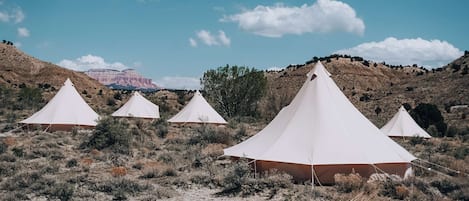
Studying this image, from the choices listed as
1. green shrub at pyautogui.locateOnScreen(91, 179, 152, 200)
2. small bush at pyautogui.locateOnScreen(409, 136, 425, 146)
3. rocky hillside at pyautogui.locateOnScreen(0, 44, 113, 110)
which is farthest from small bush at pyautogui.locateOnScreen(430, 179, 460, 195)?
rocky hillside at pyautogui.locateOnScreen(0, 44, 113, 110)

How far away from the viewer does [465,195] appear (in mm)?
10289

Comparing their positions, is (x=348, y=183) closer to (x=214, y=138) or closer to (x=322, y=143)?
(x=322, y=143)

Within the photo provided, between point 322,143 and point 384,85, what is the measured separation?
5867 cm

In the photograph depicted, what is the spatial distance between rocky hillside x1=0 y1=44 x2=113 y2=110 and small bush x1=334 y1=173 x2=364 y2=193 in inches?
2002

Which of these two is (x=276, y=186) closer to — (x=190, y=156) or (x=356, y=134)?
(x=356, y=134)

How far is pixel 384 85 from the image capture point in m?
68.1

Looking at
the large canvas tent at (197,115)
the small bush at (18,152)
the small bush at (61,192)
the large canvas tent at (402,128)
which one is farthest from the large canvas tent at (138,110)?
the small bush at (61,192)

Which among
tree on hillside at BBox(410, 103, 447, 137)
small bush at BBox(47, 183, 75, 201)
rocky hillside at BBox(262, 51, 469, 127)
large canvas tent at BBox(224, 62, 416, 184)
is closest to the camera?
small bush at BBox(47, 183, 75, 201)

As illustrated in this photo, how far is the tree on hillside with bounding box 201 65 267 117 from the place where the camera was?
140 feet

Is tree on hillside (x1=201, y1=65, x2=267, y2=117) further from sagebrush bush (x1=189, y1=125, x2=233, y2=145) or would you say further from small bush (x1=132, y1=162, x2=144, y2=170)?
small bush (x1=132, y1=162, x2=144, y2=170)

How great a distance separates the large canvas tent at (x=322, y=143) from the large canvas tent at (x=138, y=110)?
25596mm

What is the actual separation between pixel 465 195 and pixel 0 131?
896 inches

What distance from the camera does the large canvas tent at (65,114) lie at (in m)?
25.0

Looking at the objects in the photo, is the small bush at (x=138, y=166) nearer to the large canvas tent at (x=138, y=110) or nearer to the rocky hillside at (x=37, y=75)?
the large canvas tent at (x=138, y=110)
